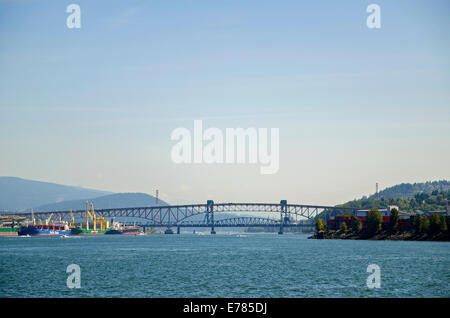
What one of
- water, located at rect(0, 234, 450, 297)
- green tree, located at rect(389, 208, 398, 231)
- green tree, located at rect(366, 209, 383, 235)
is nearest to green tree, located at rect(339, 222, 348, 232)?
green tree, located at rect(366, 209, 383, 235)

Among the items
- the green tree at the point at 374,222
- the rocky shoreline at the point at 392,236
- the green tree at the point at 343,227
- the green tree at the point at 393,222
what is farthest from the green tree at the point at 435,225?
the green tree at the point at 343,227

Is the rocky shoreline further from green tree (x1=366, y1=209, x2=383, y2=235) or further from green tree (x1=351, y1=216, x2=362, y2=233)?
green tree (x1=366, y1=209, x2=383, y2=235)

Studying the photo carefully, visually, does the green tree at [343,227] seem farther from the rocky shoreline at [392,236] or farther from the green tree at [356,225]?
the green tree at [356,225]

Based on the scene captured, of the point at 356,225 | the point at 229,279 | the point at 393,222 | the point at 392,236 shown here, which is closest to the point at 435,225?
the point at 393,222

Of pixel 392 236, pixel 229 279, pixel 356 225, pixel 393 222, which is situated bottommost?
pixel 392 236

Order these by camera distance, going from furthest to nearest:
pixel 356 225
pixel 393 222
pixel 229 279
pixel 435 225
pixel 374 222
Answer: pixel 356 225
pixel 374 222
pixel 393 222
pixel 435 225
pixel 229 279

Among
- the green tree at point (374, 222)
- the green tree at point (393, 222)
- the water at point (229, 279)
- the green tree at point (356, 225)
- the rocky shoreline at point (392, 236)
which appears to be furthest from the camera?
the green tree at point (356, 225)

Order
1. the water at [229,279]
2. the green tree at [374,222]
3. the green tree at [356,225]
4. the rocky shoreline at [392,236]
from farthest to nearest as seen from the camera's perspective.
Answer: the green tree at [356,225], the green tree at [374,222], the rocky shoreline at [392,236], the water at [229,279]

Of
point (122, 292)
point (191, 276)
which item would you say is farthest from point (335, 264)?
point (122, 292)

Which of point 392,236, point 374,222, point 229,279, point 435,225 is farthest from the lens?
point 374,222

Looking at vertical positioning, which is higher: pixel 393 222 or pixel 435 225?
pixel 393 222

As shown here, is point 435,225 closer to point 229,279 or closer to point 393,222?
point 393,222

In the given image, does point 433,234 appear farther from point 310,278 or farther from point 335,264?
point 310,278
